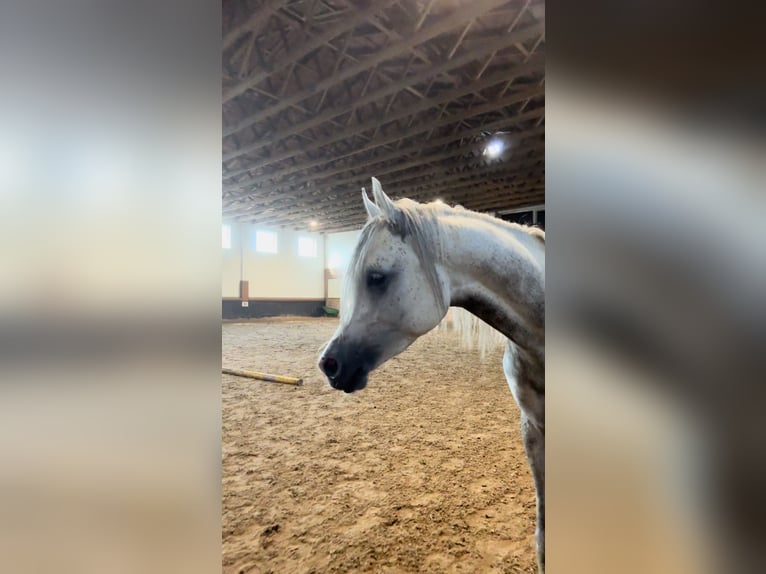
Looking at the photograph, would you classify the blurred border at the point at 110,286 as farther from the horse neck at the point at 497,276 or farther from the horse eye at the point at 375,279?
the horse neck at the point at 497,276

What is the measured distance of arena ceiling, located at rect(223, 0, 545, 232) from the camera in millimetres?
667

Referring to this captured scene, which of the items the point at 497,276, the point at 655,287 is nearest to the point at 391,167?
the point at 497,276

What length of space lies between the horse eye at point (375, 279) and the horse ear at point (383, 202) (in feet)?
0.36

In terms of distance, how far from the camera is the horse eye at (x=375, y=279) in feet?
2.03

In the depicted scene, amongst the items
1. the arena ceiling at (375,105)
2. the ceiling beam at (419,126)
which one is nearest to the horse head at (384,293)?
the arena ceiling at (375,105)

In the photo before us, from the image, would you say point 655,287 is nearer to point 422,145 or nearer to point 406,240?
point 406,240

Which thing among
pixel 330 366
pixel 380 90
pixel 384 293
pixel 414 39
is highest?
pixel 414 39

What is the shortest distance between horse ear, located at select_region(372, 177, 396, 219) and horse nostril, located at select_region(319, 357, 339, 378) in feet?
0.94

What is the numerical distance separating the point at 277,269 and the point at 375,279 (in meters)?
0.41

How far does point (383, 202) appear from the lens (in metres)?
0.61

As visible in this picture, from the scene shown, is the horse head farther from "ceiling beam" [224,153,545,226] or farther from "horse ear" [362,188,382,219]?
"ceiling beam" [224,153,545,226]

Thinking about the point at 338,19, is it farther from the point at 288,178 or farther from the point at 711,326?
the point at 711,326

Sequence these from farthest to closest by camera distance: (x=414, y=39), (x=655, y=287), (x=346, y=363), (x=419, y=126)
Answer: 1. (x=419, y=126)
2. (x=414, y=39)
3. (x=346, y=363)
4. (x=655, y=287)

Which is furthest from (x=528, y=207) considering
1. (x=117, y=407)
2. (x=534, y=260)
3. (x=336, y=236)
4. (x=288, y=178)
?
(x=117, y=407)
